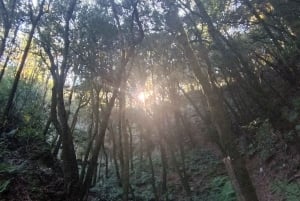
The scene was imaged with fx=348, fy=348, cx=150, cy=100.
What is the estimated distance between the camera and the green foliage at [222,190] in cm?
1409

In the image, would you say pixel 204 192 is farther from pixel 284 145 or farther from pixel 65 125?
pixel 65 125

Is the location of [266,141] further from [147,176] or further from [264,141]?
[147,176]

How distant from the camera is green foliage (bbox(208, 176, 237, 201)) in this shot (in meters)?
14.1

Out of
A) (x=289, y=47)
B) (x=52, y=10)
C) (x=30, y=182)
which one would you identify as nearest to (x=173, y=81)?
(x=289, y=47)

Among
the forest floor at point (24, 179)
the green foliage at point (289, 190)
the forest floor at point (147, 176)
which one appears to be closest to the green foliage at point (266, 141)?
the forest floor at point (147, 176)

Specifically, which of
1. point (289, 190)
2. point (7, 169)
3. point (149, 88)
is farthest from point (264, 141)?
point (7, 169)

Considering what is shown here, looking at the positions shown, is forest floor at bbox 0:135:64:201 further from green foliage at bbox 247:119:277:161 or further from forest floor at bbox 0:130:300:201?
green foliage at bbox 247:119:277:161

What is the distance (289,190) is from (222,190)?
4.17 m

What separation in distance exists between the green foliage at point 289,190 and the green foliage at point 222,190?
185cm

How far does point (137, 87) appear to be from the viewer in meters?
20.9

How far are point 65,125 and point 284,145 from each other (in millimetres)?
10745

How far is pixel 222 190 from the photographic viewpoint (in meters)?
15.2

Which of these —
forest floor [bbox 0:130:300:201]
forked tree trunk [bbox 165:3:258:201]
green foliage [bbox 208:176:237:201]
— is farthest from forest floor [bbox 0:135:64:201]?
green foliage [bbox 208:176:237:201]

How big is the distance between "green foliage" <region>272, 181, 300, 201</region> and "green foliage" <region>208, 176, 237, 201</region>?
1849 millimetres
